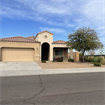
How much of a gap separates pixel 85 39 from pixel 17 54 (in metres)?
13.0

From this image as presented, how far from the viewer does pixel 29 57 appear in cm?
2181

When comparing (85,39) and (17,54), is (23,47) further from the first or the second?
(85,39)

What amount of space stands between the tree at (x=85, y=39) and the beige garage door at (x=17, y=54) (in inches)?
336

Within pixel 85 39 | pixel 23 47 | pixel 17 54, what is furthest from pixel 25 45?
pixel 85 39

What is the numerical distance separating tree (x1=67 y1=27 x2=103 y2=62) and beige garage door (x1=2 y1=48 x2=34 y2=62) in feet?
28.0

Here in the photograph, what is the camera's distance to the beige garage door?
807 inches

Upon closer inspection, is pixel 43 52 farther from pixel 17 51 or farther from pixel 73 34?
pixel 73 34

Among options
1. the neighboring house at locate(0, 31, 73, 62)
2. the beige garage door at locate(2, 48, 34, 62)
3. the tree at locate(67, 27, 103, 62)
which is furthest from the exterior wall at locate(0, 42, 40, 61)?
the tree at locate(67, 27, 103, 62)

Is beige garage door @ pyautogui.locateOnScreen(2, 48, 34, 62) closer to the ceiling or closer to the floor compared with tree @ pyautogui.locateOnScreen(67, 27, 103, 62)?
closer to the floor

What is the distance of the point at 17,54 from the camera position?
69.3 ft

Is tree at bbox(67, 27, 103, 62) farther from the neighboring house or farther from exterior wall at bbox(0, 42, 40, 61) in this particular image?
exterior wall at bbox(0, 42, 40, 61)

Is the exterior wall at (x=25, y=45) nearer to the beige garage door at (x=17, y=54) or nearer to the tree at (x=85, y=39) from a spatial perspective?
the beige garage door at (x=17, y=54)

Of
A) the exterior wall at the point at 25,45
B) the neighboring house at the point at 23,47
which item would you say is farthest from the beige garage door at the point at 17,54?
the exterior wall at the point at 25,45

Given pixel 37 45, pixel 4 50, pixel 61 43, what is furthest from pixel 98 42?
pixel 4 50
